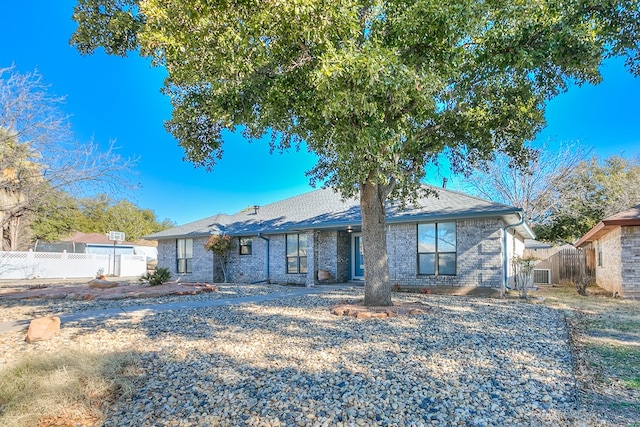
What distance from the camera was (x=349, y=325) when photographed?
22.9 ft

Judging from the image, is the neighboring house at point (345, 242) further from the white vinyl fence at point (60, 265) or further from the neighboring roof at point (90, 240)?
the neighboring roof at point (90, 240)

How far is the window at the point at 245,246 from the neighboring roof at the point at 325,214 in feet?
1.88

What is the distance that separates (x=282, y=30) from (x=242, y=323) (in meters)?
5.16

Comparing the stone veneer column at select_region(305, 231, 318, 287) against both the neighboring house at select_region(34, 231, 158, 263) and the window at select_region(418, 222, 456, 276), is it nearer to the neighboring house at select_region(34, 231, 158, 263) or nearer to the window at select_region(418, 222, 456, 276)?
the window at select_region(418, 222, 456, 276)

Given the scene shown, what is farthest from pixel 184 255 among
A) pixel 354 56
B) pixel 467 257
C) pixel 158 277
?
pixel 354 56

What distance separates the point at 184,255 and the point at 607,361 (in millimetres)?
19128

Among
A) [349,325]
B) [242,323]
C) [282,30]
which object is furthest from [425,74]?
[242,323]

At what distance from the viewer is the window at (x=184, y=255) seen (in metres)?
20.3

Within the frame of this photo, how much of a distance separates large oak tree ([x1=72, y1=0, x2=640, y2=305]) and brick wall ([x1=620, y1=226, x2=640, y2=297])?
20.4 feet

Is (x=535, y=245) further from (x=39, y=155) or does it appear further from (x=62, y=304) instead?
(x=39, y=155)

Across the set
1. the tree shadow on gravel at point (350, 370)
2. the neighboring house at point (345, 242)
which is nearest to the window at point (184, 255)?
the neighboring house at point (345, 242)

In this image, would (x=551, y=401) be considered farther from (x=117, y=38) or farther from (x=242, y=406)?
(x=117, y=38)

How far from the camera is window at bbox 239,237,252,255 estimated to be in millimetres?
18484

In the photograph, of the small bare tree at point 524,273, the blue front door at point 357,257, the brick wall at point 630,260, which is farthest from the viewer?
the blue front door at point 357,257
